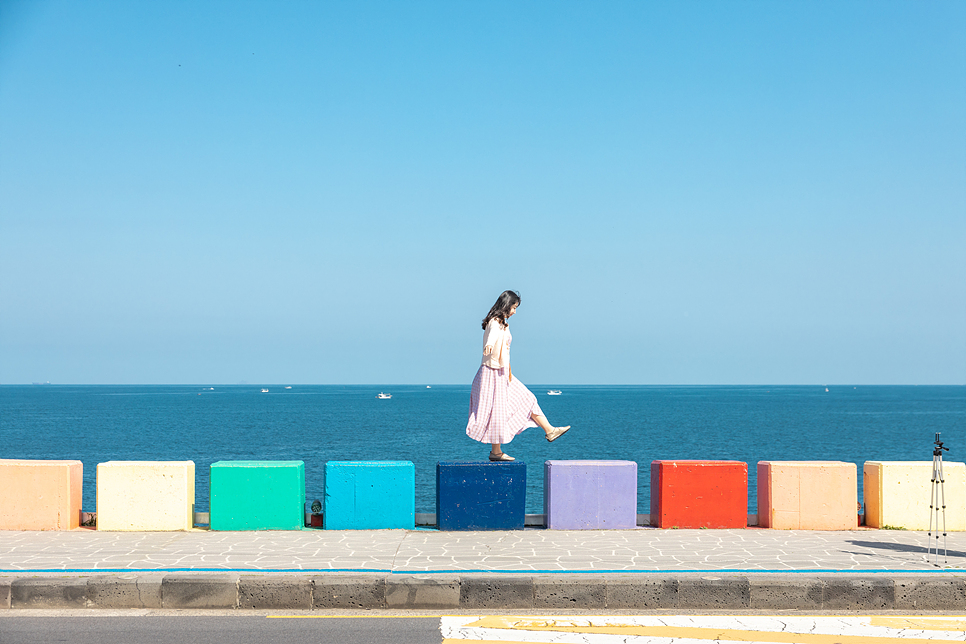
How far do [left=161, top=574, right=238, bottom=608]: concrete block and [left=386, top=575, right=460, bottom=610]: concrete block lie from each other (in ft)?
4.08

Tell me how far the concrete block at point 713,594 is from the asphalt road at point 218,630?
2.00m

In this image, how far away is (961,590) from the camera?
24.2 ft

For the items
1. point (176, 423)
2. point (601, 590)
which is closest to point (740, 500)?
point (601, 590)

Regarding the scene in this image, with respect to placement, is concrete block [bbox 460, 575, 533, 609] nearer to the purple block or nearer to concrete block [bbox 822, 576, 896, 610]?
concrete block [bbox 822, 576, 896, 610]

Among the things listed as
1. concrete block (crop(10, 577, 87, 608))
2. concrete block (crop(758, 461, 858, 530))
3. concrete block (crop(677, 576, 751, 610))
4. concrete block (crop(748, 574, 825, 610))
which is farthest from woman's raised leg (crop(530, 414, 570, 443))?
concrete block (crop(10, 577, 87, 608))

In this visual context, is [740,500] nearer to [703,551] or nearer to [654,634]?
[703,551]

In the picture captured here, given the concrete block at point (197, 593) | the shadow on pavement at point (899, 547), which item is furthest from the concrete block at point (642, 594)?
the concrete block at point (197, 593)

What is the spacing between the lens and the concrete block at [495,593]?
23.9 ft

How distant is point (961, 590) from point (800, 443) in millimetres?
63320

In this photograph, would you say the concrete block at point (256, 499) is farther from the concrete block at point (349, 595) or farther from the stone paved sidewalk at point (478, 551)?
the concrete block at point (349, 595)

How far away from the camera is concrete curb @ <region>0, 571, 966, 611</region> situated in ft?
23.7

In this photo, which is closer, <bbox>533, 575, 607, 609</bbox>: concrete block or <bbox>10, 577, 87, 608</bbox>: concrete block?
<bbox>10, 577, 87, 608</bbox>: concrete block

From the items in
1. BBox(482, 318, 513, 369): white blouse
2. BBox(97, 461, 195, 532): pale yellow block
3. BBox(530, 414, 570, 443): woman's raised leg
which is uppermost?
BBox(482, 318, 513, 369): white blouse

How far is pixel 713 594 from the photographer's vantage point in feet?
23.9
